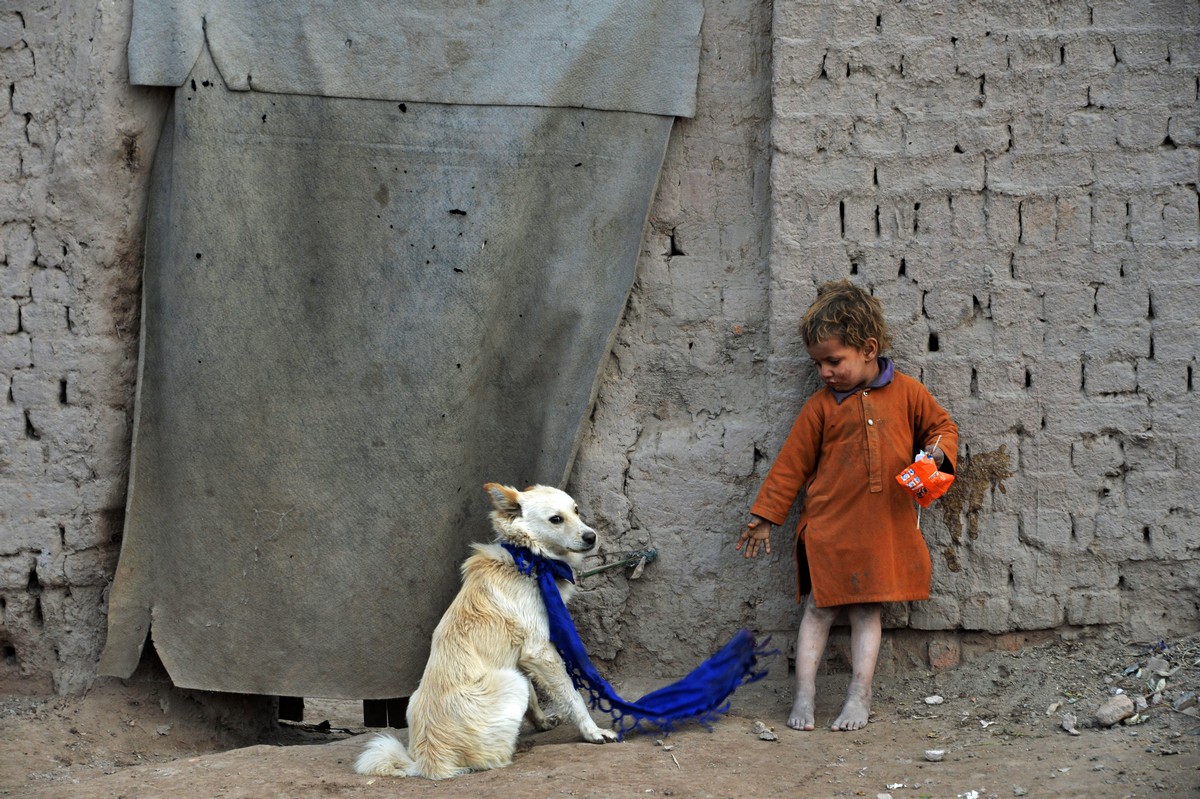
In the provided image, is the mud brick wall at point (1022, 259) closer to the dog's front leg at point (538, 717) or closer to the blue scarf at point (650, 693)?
the blue scarf at point (650, 693)

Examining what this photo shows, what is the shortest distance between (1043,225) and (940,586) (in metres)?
1.34

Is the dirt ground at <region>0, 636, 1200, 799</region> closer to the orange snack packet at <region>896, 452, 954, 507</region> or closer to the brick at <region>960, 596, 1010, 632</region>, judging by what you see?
the brick at <region>960, 596, 1010, 632</region>

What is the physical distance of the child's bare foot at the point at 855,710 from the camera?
3.81 metres

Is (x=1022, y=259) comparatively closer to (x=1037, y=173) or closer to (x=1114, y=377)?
(x=1037, y=173)

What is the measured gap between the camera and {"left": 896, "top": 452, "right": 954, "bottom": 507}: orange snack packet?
3709mm

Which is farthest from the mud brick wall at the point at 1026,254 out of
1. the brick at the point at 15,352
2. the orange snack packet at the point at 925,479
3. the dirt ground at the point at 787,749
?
the brick at the point at 15,352

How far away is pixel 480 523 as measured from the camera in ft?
14.0

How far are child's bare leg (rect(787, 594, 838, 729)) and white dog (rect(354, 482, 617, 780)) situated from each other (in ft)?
2.22

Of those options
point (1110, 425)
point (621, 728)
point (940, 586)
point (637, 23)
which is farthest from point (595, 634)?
point (637, 23)

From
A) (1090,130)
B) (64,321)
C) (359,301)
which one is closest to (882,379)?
(1090,130)

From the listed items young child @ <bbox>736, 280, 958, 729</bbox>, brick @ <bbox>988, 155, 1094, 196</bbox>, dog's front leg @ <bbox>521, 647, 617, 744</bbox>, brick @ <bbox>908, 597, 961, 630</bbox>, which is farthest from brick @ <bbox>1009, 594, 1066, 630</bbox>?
dog's front leg @ <bbox>521, 647, 617, 744</bbox>

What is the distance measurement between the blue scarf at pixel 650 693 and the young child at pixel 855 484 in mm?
234

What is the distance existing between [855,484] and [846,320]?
1.84 ft

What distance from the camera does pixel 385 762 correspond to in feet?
11.8
